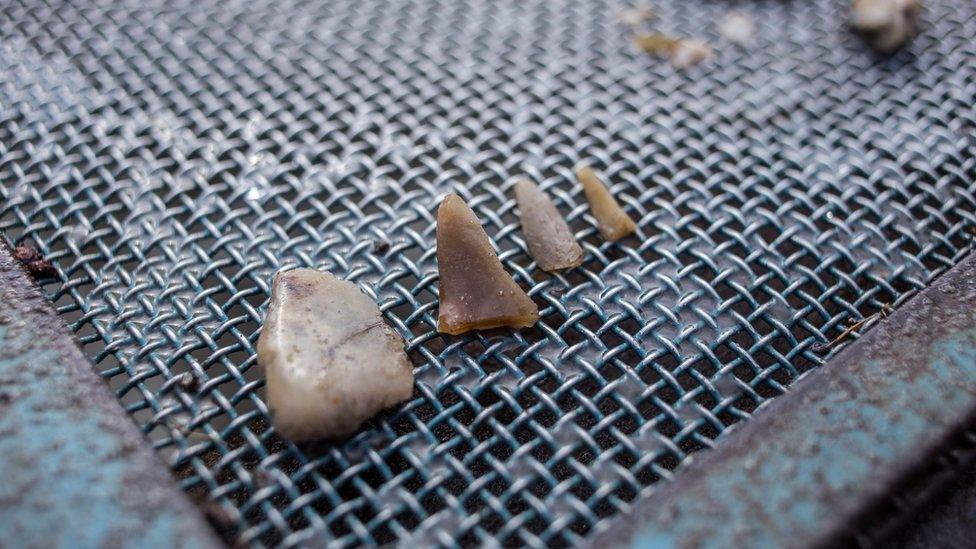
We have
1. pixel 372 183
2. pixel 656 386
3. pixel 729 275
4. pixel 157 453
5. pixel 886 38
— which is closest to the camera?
pixel 157 453

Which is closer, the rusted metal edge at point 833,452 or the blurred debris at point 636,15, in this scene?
the rusted metal edge at point 833,452

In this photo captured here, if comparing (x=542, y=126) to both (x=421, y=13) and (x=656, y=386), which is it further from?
(x=656, y=386)

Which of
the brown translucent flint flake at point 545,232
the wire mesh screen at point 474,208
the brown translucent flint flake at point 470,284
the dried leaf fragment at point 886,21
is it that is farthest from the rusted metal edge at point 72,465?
the dried leaf fragment at point 886,21

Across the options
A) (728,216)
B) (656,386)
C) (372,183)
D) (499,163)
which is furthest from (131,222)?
(728,216)

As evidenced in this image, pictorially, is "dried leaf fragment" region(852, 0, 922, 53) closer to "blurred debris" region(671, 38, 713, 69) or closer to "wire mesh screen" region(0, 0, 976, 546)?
"wire mesh screen" region(0, 0, 976, 546)

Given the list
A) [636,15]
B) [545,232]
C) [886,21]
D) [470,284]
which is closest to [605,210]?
[545,232]

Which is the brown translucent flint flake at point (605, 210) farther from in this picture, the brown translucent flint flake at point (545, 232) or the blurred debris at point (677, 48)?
the blurred debris at point (677, 48)
